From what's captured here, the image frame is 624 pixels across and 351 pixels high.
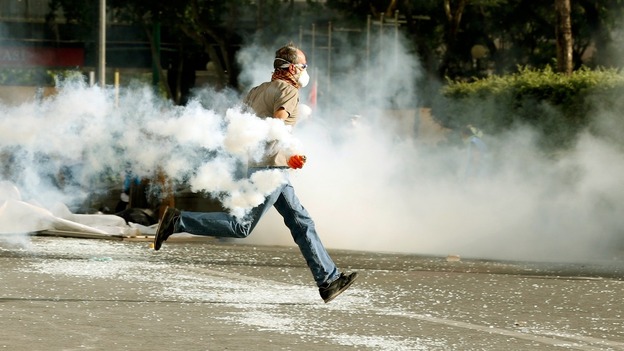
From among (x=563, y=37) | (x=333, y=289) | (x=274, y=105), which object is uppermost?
(x=563, y=37)

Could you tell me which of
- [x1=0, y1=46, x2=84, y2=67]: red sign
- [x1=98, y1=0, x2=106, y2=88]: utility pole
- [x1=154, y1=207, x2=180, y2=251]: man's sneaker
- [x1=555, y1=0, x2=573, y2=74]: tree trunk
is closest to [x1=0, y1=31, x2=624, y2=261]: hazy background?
[x1=154, y1=207, x2=180, y2=251]: man's sneaker

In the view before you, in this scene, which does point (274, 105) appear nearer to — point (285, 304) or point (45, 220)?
point (285, 304)

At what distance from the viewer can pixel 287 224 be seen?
1016cm

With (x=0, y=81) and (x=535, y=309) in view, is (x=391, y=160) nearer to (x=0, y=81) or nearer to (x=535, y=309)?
(x=535, y=309)

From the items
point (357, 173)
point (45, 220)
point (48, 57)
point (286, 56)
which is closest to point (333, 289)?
point (286, 56)

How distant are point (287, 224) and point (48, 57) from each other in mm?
41658

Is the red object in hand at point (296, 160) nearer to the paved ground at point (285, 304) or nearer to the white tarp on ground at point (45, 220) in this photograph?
the paved ground at point (285, 304)

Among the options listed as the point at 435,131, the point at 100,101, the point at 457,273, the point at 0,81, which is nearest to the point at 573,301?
the point at 457,273

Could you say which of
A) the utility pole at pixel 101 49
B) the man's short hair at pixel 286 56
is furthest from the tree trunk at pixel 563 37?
the man's short hair at pixel 286 56

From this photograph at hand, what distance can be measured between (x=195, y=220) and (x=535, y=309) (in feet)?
8.05

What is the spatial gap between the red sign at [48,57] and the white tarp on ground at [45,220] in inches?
1340

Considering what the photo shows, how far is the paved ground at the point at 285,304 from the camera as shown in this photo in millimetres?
8312

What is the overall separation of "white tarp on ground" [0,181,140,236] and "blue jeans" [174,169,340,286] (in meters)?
5.79

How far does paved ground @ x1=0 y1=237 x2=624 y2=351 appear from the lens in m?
8.31
